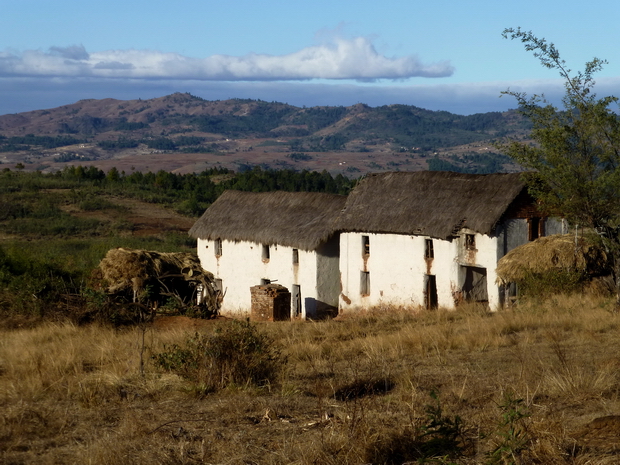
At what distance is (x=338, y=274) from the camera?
79.1ft

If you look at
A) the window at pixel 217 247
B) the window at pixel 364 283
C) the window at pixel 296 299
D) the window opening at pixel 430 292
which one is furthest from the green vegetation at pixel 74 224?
the window opening at pixel 430 292

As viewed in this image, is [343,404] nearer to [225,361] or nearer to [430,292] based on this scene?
[225,361]

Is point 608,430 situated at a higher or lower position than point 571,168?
lower

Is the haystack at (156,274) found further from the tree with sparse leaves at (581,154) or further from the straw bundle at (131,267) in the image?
the tree with sparse leaves at (581,154)

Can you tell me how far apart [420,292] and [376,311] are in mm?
1525

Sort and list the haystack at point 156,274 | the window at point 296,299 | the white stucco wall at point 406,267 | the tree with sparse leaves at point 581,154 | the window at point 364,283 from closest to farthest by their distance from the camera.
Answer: the tree with sparse leaves at point 581,154, the white stucco wall at point 406,267, the haystack at point 156,274, the window at point 364,283, the window at point 296,299

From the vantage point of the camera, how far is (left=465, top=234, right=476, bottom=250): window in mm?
20359

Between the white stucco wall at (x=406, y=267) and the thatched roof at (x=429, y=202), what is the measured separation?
0.43 meters

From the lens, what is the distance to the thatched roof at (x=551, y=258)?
701 inches

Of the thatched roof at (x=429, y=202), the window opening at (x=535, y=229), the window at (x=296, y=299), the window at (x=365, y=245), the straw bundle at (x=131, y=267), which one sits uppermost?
the thatched roof at (x=429, y=202)

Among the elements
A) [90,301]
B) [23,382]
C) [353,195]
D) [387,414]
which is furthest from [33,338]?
[353,195]

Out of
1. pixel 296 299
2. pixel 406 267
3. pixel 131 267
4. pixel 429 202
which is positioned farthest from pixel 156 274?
pixel 429 202

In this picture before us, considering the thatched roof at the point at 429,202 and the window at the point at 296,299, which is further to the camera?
the window at the point at 296,299

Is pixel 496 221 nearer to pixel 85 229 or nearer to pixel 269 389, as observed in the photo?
pixel 269 389
